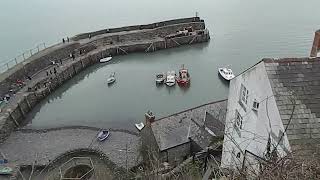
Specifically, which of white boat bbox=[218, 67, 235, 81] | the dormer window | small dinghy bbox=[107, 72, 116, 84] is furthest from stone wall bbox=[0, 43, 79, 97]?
the dormer window

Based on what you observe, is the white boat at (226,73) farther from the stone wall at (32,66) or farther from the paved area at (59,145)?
the stone wall at (32,66)

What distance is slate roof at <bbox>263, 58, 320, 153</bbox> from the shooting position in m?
8.44

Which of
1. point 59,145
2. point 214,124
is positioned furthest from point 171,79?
point 214,124

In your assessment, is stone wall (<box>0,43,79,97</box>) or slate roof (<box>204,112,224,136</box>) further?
stone wall (<box>0,43,79,97</box>)

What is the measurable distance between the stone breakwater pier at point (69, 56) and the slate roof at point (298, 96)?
784 inches

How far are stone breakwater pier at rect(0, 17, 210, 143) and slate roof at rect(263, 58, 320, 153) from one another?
19.9 m

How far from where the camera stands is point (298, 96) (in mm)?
9047

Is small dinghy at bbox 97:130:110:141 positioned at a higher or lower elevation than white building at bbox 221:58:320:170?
lower

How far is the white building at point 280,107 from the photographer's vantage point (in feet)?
27.9

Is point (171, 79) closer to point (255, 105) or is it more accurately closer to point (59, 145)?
point (59, 145)

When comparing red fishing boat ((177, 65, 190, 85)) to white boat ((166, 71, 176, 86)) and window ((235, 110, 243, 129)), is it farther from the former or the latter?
window ((235, 110, 243, 129))

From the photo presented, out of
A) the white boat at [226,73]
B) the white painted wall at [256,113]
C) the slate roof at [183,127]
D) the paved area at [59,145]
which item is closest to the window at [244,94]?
the white painted wall at [256,113]

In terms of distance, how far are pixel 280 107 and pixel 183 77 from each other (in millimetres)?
22677

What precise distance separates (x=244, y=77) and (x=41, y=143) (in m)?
16.6
